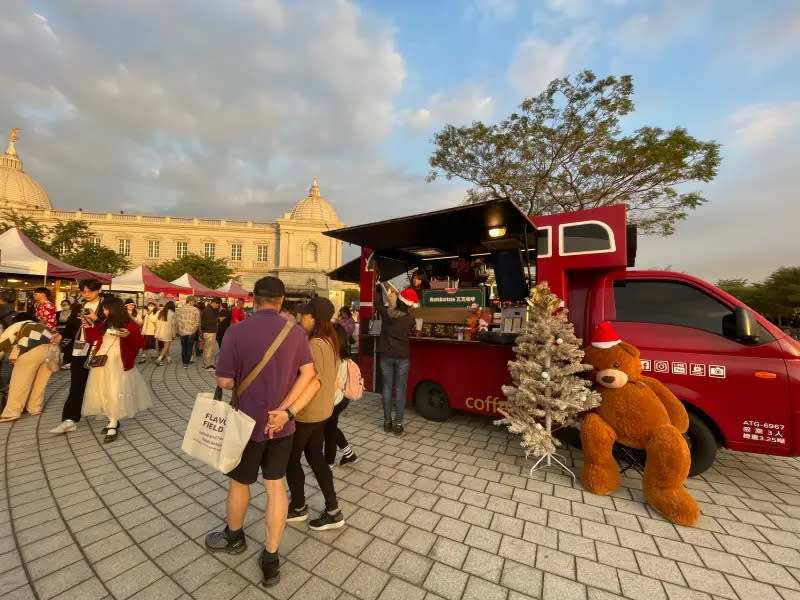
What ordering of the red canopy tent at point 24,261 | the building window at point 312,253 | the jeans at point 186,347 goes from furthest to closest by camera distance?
the building window at point 312,253 → the jeans at point 186,347 → the red canopy tent at point 24,261

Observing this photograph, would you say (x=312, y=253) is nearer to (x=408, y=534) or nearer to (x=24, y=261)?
(x=24, y=261)

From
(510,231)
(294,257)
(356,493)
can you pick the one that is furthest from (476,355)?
(294,257)

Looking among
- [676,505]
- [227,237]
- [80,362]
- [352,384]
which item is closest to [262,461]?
[352,384]

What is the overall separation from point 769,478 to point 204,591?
5536 millimetres

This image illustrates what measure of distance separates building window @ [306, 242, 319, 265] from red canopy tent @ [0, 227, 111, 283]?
59509mm

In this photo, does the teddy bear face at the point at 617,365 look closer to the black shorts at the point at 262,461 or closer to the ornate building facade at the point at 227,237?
the black shorts at the point at 262,461

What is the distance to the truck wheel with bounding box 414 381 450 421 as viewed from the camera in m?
5.23

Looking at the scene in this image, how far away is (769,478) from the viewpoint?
361 centimetres

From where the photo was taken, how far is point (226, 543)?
2279 millimetres

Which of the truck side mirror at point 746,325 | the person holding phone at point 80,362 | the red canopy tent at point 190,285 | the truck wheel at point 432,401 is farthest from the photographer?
the red canopy tent at point 190,285

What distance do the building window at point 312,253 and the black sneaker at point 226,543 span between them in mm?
67700

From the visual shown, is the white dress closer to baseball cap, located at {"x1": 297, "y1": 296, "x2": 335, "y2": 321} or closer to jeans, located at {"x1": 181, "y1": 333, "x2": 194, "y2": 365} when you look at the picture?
baseball cap, located at {"x1": 297, "y1": 296, "x2": 335, "y2": 321}

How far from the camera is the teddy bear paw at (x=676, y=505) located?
2689mm

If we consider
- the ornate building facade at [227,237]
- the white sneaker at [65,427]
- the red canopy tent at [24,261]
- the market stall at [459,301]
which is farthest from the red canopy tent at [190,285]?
the ornate building facade at [227,237]
